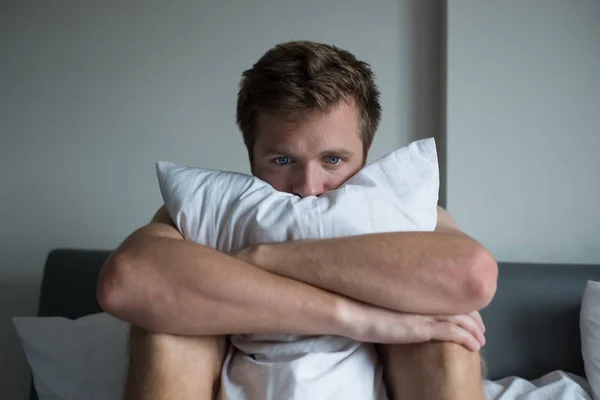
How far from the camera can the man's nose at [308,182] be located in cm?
101

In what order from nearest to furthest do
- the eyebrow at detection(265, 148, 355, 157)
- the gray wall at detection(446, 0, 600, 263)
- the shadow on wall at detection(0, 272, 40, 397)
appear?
the eyebrow at detection(265, 148, 355, 157) < the gray wall at detection(446, 0, 600, 263) < the shadow on wall at detection(0, 272, 40, 397)

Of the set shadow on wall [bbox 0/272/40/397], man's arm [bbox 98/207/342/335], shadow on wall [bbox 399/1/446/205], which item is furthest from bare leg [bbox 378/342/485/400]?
shadow on wall [bbox 0/272/40/397]

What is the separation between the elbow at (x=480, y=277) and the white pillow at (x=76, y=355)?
2.91 feet

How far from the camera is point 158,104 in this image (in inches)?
71.9

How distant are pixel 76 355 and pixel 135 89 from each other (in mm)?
815

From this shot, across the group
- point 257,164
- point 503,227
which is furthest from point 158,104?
point 503,227

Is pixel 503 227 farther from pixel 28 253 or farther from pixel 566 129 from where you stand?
pixel 28 253

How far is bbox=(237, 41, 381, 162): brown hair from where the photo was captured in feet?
3.27

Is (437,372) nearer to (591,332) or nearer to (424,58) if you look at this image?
(591,332)

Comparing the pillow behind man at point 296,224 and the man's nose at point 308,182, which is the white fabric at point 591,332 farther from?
the man's nose at point 308,182

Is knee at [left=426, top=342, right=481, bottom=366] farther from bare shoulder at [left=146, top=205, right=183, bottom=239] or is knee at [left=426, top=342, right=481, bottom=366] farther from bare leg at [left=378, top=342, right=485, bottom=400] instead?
bare shoulder at [left=146, top=205, right=183, bottom=239]

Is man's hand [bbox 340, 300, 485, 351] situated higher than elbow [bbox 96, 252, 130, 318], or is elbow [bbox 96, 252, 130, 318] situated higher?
elbow [bbox 96, 252, 130, 318]

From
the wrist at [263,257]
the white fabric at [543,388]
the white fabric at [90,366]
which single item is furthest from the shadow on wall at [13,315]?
the white fabric at [543,388]

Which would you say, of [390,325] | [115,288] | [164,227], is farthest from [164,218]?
[390,325]
